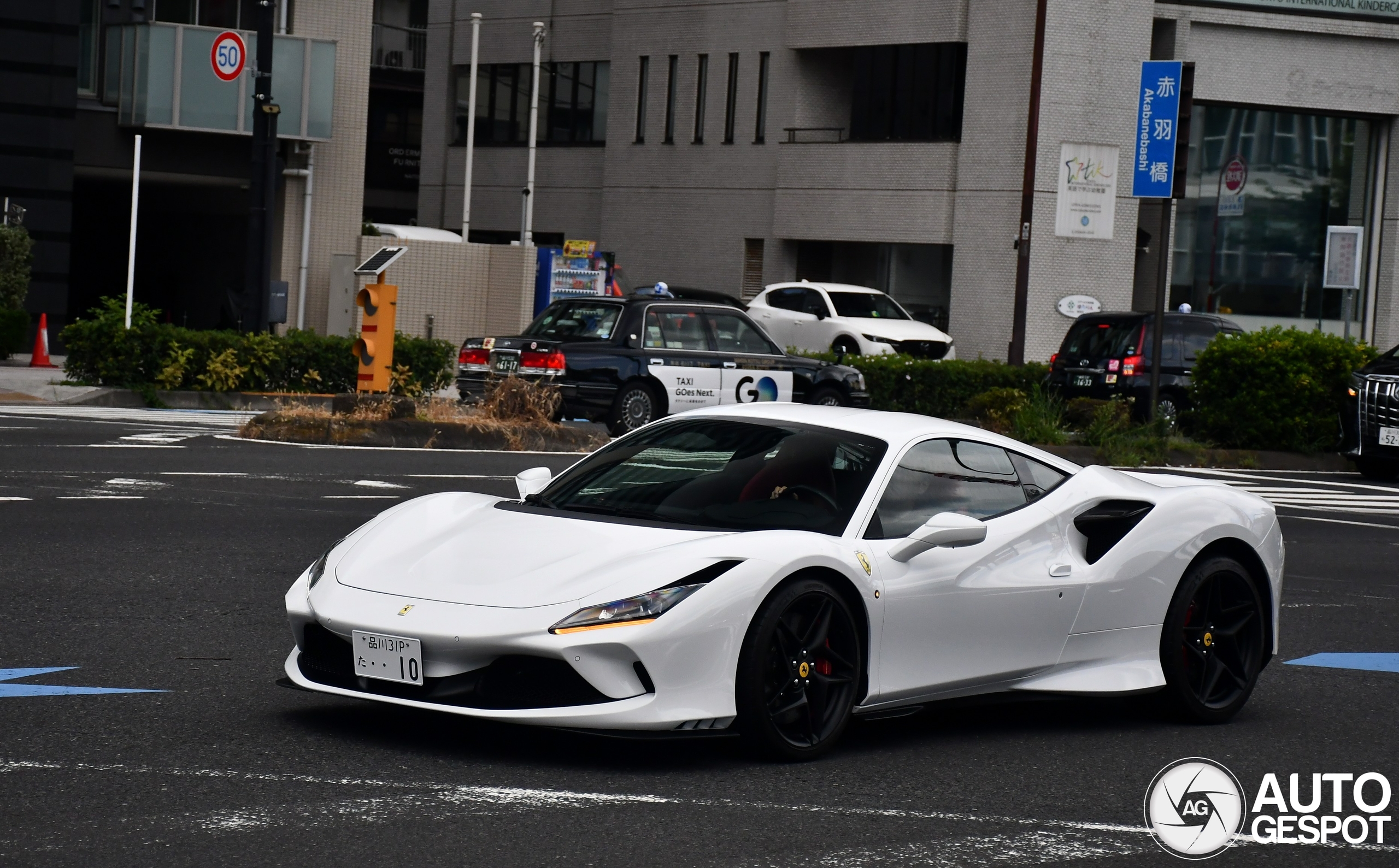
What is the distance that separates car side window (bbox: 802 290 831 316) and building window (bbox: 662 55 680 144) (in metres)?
12.0

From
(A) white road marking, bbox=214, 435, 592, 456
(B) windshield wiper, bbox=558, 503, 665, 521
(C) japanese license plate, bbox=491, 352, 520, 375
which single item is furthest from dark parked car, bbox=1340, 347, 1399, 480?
(B) windshield wiper, bbox=558, 503, 665, 521

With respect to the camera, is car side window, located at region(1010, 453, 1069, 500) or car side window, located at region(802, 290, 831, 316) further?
car side window, located at region(802, 290, 831, 316)

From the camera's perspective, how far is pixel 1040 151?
3653 cm

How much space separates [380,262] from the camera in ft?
68.2

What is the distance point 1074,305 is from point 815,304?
7.09m

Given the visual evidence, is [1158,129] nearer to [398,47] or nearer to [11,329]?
[11,329]

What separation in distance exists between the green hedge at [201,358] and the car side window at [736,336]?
4.11 meters

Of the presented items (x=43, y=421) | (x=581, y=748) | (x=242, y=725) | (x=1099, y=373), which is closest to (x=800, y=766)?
(x=581, y=748)

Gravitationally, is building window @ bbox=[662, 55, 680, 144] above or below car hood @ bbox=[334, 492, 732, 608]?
above

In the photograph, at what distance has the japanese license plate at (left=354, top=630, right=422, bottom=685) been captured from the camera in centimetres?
567

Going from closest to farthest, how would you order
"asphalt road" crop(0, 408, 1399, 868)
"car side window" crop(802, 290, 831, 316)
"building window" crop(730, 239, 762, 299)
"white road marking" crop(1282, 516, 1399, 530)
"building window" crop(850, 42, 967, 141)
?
"asphalt road" crop(0, 408, 1399, 868) → "white road marking" crop(1282, 516, 1399, 530) → "car side window" crop(802, 290, 831, 316) → "building window" crop(850, 42, 967, 141) → "building window" crop(730, 239, 762, 299)

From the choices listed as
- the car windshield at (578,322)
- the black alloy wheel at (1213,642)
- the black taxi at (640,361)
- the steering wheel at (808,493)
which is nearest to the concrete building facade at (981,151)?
the black taxi at (640,361)

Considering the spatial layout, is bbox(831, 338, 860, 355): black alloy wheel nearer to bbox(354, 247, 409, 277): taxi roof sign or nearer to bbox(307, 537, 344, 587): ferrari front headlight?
bbox(354, 247, 409, 277): taxi roof sign

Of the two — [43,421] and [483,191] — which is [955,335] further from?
[43,421]
